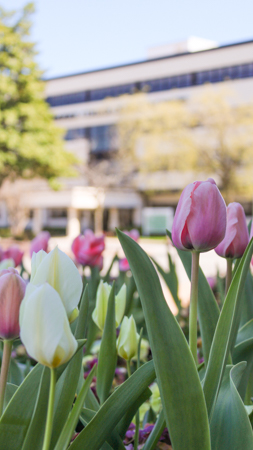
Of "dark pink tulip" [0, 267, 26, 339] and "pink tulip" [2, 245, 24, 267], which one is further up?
"dark pink tulip" [0, 267, 26, 339]

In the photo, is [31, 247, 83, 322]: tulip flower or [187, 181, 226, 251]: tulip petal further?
[187, 181, 226, 251]: tulip petal

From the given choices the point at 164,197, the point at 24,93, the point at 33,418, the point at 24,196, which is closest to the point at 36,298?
the point at 33,418

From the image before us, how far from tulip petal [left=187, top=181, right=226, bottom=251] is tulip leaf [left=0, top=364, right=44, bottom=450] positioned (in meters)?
0.26

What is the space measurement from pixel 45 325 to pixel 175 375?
17 cm

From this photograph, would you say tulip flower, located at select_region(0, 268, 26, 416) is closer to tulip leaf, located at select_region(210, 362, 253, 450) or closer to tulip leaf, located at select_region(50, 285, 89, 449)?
tulip leaf, located at select_region(50, 285, 89, 449)

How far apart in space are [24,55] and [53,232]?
28.9 feet

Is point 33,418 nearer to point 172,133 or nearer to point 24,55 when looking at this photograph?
point 24,55

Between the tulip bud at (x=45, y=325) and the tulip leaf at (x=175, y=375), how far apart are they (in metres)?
0.12

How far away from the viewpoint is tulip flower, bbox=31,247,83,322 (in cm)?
46

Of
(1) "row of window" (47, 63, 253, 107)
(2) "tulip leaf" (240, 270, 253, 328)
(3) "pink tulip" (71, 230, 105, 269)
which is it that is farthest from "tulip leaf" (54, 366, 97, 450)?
(1) "row of window" (47, 63, 253, 107)

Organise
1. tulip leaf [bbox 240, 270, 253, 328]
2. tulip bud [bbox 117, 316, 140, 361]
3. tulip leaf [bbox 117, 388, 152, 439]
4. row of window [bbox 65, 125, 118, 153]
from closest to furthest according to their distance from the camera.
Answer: tulip leaf [bbox 117, 388, 152, 439] → tulip bud [bbox 117, 316, 140, 361] → tulip leaf [bbox 240, 270, 253, 328] → row of window [bbox 65, 125, 118, 153]

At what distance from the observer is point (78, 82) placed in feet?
107

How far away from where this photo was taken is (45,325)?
41 cm

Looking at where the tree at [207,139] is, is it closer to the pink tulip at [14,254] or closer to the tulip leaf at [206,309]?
the pink tulip at [14,254]
